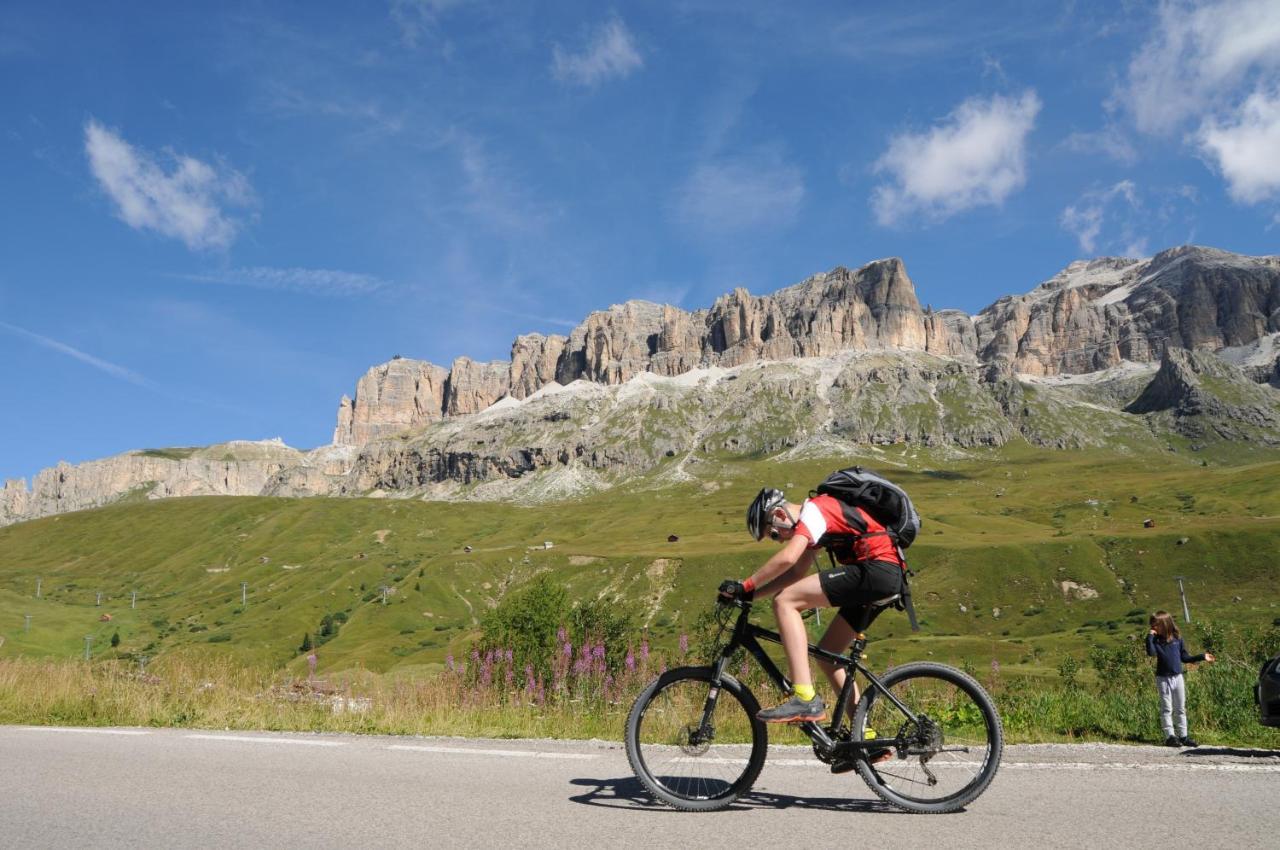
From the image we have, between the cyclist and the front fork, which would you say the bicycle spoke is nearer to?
the front fork

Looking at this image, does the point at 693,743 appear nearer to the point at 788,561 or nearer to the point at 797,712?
the point at 797,712

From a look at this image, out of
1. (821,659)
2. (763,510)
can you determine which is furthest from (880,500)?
(821,659)

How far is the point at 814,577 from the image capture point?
7.05m

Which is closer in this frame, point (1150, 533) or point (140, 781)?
point (140, 781)

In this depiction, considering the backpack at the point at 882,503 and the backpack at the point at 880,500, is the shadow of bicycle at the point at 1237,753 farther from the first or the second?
the backpack at the point at 880,500

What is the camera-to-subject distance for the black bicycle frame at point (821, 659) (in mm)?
7105

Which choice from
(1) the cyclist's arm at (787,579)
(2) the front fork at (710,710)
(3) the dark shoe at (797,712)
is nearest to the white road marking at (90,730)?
(2) the front fork at (710,710)

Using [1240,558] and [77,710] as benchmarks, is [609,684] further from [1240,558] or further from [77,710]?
[1240,558]

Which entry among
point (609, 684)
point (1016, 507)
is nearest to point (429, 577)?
point (1016, 507)

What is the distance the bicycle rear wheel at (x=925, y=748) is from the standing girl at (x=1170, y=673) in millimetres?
5935

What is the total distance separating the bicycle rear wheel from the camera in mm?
6879

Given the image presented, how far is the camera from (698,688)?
7.52m

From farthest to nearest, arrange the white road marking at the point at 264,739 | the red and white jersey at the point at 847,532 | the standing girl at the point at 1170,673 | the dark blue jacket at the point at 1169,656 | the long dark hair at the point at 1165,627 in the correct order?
1. the long dark hair at the point at 1165,627
2. the dark blue jacket at the point at 1169,656
3. the standing girl at the point at 1170,673
4. the white road marking at the point at 264,739
5. the red and white jersey at the point at 847,532

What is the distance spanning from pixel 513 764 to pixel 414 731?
3.50m
